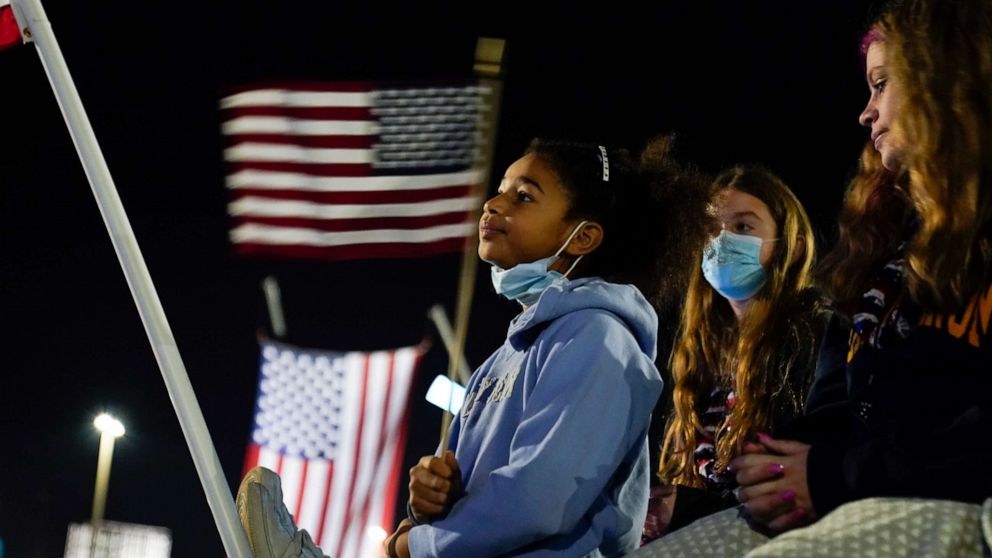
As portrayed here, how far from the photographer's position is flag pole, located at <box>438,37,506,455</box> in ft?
11.2

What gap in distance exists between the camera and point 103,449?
779 inches

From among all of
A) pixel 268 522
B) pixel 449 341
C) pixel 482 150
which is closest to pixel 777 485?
pixel 268 522

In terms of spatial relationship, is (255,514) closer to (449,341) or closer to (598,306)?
(598,306)

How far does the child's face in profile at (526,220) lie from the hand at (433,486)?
762 millimetres

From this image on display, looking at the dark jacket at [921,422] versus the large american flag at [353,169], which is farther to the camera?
the large american flag at [353,169]

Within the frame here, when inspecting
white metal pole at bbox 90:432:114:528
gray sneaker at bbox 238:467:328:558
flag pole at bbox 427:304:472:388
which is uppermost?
gray sneaker at bbox 238:467:328:558

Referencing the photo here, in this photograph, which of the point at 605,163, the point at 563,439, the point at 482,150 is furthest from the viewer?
the point at 605,163

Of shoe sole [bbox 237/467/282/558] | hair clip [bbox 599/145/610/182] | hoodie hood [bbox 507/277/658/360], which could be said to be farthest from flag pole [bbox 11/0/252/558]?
hair clip [bbox 599/145/610/182]

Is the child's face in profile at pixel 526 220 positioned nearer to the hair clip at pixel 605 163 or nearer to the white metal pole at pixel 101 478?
the hair clip at pixel 605 163

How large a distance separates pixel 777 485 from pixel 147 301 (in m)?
1.75

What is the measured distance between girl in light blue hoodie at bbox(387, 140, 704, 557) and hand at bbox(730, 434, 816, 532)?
70 cm

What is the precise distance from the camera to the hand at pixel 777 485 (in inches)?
89.9

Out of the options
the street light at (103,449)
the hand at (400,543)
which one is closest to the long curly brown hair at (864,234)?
the hand at (400,543)

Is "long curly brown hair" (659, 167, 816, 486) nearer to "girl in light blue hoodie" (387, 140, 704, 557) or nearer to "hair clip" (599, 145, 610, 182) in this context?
"girl in light blue hoodie" (387, 140, 704, 557)
